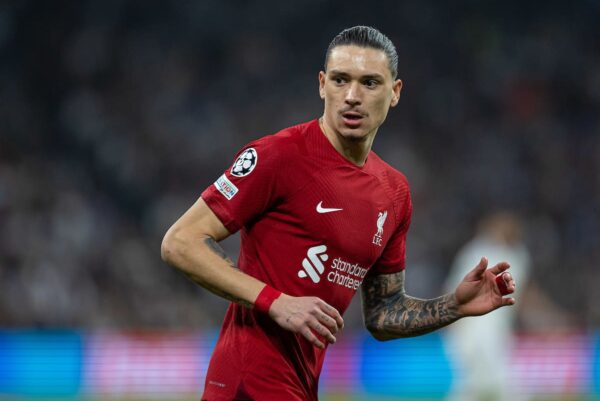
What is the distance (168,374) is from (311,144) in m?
10.1

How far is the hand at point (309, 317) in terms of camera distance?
4.00 metres

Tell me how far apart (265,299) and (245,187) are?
0.48 meters

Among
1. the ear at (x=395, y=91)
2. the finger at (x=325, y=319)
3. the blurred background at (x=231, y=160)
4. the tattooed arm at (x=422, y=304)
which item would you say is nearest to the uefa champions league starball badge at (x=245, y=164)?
the finger at (x=325, y=319)

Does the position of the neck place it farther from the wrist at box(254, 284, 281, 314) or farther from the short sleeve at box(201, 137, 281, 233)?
the wrist at box(254, 284, 281, 314)

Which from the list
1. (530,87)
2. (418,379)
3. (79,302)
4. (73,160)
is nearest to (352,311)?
(418,379)

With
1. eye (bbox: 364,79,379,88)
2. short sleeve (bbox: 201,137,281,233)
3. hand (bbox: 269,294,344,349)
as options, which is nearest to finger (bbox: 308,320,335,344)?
hand (bbox: 269,294,344,349)

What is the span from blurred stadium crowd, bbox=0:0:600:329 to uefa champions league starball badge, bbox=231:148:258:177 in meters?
11.0

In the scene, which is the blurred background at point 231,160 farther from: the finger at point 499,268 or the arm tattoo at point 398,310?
the finger at point 499,268

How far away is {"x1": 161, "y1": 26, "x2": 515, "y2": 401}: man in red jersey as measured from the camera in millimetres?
4184

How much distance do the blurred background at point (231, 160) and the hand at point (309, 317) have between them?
7.17 metres

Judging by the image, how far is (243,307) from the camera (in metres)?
4.47

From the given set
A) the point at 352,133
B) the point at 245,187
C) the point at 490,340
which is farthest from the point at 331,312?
the point at 490,340

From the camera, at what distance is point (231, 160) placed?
1806 cm

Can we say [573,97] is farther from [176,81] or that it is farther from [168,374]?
[168,374]
